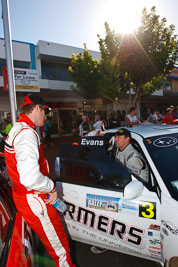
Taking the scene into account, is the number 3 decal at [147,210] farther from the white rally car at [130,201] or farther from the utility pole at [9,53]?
the utility pole at [9,53]

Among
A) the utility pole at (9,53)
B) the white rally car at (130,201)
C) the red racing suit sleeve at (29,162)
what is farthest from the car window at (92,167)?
the utility pole at (9,53)

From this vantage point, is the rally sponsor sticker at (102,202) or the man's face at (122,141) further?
the man's face at (122,141)

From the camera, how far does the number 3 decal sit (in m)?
→ 1.71

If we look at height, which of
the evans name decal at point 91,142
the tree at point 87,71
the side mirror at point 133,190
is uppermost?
the tree at point 87,71

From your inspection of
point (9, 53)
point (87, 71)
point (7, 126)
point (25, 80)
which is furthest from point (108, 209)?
point (87, 71)

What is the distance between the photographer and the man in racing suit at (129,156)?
207 centimetres

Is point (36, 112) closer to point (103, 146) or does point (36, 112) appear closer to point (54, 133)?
point (103, 146)

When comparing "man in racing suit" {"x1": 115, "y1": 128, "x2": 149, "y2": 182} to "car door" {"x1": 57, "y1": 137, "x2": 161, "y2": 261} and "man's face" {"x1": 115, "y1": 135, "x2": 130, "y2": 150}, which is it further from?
"car door" {"x1": 57, "y1": 137, "x2": 161, "y2": 261}

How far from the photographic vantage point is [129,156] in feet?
7.42

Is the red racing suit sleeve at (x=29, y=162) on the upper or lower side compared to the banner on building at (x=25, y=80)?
lower

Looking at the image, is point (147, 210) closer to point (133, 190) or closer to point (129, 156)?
point (133, 190)

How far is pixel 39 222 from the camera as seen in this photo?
5.37ft

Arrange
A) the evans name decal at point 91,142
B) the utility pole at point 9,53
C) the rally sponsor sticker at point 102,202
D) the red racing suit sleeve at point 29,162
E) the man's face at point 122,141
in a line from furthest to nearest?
the utility pole at point 9,53
the evans name decal at point 91,142
the man's face at point 122,141
the rally sponsor sticker at point 102,202
the red racing suit sleeve at point 29,162

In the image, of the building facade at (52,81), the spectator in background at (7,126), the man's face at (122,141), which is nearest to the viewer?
the man's face at (122,141)
